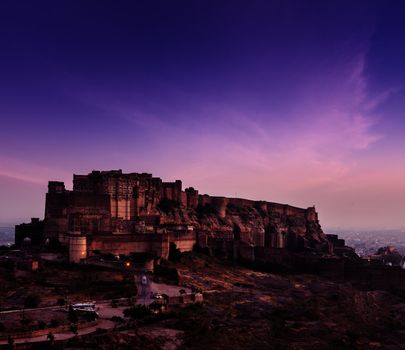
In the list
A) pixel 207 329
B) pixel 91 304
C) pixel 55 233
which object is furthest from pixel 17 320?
pixel 55 233

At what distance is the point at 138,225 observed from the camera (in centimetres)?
7100

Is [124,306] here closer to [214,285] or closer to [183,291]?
[183,291]

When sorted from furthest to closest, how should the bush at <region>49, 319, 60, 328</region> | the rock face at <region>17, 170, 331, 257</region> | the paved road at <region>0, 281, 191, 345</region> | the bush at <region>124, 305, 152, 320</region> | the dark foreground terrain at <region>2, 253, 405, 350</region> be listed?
the rock face at <region>17, 170, 331, 257</region> → the bush at <region>124, 305, 152, 320</region> → the dark foreground terrain at <region>2, 253, 405, 350</region> → the bush at <region>49, 319, 60, 328</region> → the paved road at <region>0, 281, 191, 345</region>

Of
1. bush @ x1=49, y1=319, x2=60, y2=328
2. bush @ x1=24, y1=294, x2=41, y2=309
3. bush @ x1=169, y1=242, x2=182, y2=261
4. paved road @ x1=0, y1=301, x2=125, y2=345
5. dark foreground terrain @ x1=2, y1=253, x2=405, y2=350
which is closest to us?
paved road @ x1=0, y1=301, x2=125, y2=345

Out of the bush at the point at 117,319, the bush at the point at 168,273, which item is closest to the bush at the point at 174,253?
the bush at the point at 168,273

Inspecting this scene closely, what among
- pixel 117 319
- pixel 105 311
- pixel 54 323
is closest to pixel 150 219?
pixel 105 311

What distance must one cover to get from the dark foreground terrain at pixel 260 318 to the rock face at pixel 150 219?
5.19m

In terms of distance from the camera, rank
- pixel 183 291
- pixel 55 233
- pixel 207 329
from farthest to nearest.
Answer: pixel 55 233, pixel 183 291, pixel 207 329

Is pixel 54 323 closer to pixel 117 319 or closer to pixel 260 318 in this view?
pixel 117 319

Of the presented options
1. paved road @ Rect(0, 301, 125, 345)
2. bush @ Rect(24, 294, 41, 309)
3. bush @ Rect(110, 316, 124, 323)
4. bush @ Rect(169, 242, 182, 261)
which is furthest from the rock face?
bush @ Rect(110, 316, 124, 323)

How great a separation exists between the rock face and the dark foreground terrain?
5.19 m

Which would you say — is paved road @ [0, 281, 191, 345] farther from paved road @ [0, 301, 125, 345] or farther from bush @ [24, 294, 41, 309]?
bush @ [24, 294, 41, 309]

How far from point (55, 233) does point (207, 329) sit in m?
33.3

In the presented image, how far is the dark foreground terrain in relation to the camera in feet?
115
